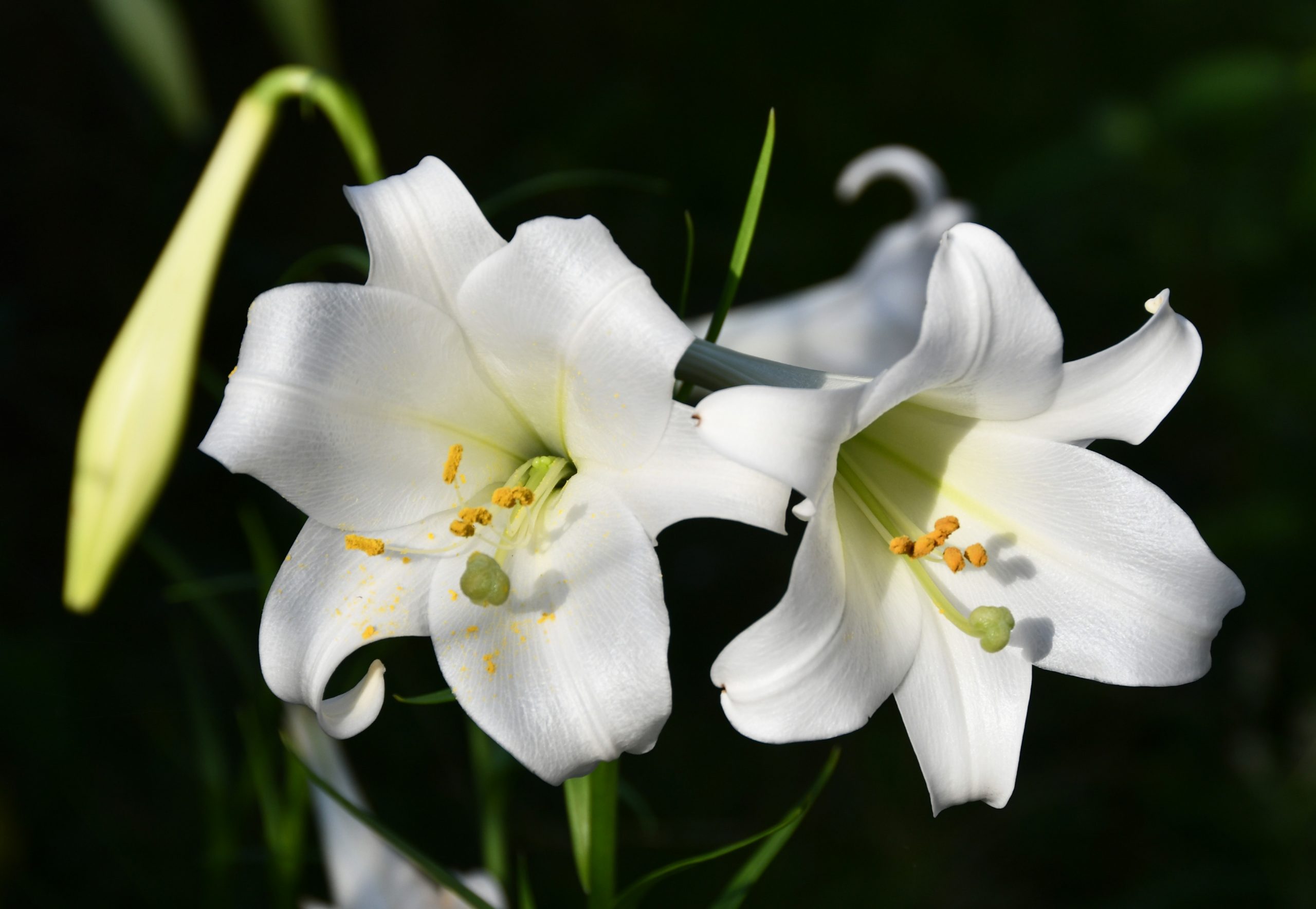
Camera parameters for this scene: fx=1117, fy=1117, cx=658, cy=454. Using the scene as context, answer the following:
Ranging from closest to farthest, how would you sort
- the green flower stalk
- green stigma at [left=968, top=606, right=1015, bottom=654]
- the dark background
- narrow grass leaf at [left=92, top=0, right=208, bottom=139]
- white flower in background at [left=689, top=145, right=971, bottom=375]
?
green stigma at [left=968, top=606, right=1015, bottom=654], the green flower stalk, narrow grass leaf at [left=92, top=0, right=208, bottom=139], white flower in background at [left=689, top=145, right=971, bottom=375], the dark background

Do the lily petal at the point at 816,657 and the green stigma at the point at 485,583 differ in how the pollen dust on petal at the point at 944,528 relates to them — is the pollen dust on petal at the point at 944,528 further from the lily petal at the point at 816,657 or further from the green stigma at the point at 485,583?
the green stigma at the point at 485,583

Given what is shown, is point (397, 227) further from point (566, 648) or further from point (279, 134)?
point (279, 134)

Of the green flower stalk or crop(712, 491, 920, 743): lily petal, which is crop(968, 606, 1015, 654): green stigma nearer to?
crop(712, 491, 920, 743): lily petal

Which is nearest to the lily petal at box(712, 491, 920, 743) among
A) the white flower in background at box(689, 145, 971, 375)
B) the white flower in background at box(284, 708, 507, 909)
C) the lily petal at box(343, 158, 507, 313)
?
the lily petal at box(343, 158, 507, 313)

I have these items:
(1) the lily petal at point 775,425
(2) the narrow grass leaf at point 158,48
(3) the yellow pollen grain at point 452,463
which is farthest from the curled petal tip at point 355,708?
(2) the narrow grass leaf at point 158,48

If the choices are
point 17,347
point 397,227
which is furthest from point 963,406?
point 17,347

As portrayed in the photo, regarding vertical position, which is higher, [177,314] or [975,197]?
[177,314]
